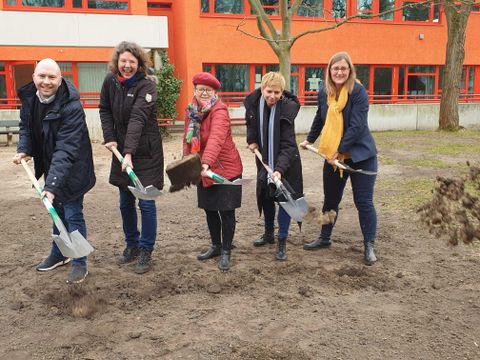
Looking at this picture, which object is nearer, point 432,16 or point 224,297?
point 224,297

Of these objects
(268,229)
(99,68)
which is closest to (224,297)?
(268,229)

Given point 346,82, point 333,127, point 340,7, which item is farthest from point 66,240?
point 340,7

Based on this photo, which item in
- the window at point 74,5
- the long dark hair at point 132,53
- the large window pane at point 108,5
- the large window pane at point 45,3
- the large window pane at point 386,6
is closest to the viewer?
the long dark hair at point 132,53

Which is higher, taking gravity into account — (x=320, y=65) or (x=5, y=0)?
(x=5, y=0)

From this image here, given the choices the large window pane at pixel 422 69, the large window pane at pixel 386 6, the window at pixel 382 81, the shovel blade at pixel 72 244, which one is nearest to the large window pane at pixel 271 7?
the large window pane at pixel 386 6

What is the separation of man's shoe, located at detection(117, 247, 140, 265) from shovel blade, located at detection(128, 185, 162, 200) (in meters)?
0.72

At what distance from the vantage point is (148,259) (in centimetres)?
426

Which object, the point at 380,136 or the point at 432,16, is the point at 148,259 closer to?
the point at 380,136

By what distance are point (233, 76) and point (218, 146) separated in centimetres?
1582

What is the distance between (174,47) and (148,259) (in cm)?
1734

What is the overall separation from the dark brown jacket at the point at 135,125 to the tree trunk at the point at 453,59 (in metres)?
14.2

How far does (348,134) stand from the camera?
166 inches

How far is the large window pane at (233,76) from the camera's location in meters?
19.3

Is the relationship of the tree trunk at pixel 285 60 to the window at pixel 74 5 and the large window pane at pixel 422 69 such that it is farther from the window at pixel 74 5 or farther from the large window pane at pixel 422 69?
the large window pane at pixel 422 69
